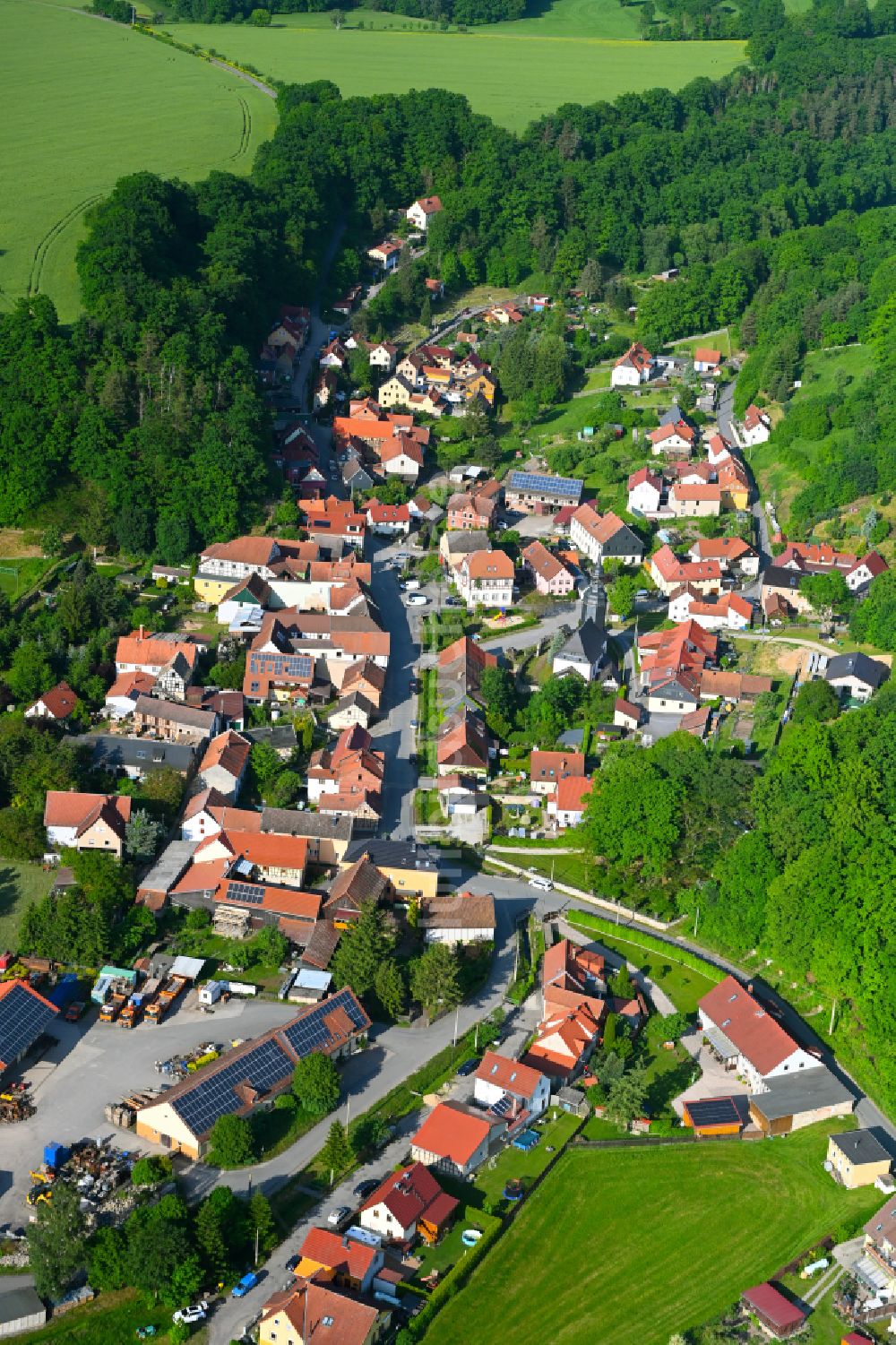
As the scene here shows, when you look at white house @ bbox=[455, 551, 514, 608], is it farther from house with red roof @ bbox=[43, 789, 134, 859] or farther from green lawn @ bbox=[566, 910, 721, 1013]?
house with red roof @ bbox=[43, 789, 134, 859]

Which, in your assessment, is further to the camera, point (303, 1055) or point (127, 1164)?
point (303, 1055)

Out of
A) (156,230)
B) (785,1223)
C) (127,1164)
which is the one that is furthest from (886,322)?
(127,1164)

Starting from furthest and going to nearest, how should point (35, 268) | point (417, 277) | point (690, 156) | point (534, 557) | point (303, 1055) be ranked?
point (690, 156) → point (417, 277) → point (35, 268) → point (534, 557) → point (303, 1055)

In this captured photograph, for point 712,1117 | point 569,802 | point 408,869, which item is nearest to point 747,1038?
point 712,1117

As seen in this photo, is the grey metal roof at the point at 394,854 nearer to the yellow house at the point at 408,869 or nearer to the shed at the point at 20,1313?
the yellow house at the point at 408,869

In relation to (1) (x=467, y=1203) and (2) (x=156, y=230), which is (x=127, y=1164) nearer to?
(1) (x=467, y=1203)

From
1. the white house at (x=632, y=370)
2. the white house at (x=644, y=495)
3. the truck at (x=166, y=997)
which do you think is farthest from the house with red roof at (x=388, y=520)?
the truck at (x=166, y=997)

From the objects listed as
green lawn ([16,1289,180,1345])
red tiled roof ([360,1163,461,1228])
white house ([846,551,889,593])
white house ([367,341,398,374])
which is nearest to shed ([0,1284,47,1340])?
green lawn ([16,1289,180,1345])
